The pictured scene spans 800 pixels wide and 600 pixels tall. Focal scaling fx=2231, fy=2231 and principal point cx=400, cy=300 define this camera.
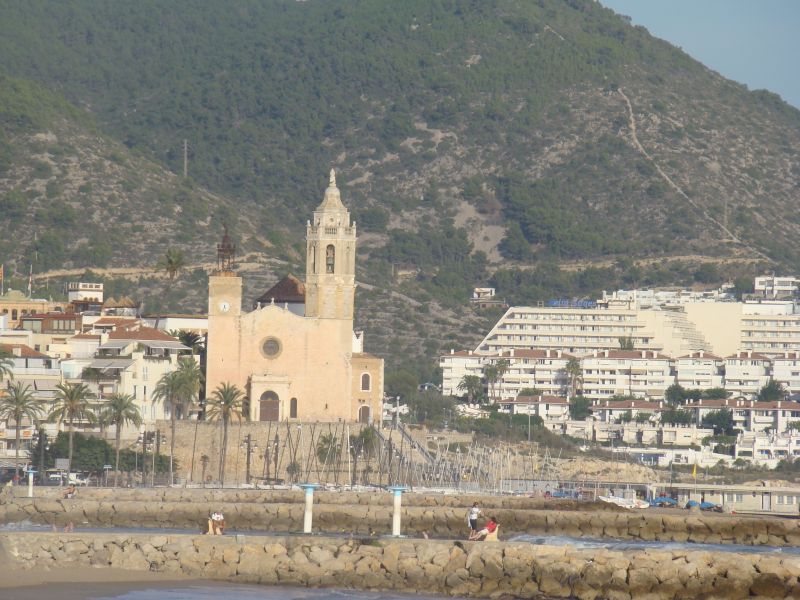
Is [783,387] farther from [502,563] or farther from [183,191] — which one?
[502,563]

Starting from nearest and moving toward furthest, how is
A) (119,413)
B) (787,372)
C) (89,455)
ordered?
(119,413) < (89,455) < (787,372)

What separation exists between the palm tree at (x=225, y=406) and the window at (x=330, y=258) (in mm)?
7151

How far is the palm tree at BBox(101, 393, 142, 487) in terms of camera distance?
8919 centimetres

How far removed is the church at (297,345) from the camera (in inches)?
3893

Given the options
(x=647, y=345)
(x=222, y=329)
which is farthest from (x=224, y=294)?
(x=647, y=345)

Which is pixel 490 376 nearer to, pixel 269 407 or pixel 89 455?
pixel 269 407

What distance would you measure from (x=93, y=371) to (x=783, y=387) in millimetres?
71566

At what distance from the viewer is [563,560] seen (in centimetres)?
4584

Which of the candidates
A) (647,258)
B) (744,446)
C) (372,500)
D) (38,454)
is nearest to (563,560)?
(372,500)

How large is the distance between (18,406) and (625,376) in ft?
247

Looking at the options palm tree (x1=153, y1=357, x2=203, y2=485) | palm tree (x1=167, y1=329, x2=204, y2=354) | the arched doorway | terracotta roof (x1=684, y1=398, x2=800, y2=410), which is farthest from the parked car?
terracotta roof (x1=684, y1=398, x2=800, y2=410)

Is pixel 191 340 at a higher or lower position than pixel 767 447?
higher

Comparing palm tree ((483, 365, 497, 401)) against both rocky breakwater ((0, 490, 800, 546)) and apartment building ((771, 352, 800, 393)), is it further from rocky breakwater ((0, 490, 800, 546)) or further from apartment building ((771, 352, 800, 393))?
rocky breakwater ((0, 490, 800, 546))

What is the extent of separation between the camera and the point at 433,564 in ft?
Answer: 153
